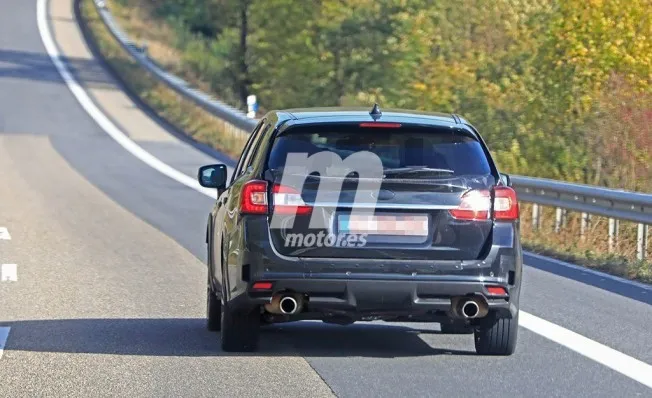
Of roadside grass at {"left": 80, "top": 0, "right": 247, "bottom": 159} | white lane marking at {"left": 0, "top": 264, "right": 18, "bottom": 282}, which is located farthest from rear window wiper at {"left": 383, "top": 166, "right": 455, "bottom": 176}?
roadside grass at {"left": 80, "top": 0, "right": 247, "bottom": 159}

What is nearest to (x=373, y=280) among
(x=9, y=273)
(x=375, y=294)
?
(x=375, y=294)

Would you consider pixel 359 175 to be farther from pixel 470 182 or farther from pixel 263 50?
pixel 263 50

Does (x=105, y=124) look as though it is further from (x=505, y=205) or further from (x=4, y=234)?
(x=505, y=205)

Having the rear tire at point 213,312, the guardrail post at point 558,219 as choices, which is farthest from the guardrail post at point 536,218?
the rear tire at point 213,312

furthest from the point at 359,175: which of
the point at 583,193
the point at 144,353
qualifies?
the point at 583,193

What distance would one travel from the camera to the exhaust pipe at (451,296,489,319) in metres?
8.80

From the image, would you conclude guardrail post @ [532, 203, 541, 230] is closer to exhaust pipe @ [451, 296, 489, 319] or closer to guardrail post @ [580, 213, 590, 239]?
guardrail post @ [580, 213, 590, 239]

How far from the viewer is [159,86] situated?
39688 millimetres

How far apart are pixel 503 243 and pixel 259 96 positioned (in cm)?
3995

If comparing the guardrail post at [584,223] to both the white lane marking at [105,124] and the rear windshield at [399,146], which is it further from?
the rear windshield at [399,146]

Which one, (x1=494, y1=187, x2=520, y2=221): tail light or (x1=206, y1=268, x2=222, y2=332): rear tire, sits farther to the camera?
(x1=206, y1=268, x2=222, y2=332): rear tire

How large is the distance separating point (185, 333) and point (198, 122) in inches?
937

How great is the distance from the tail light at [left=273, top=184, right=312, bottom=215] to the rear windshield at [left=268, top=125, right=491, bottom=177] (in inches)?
6.3

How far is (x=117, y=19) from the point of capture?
58.4 m
